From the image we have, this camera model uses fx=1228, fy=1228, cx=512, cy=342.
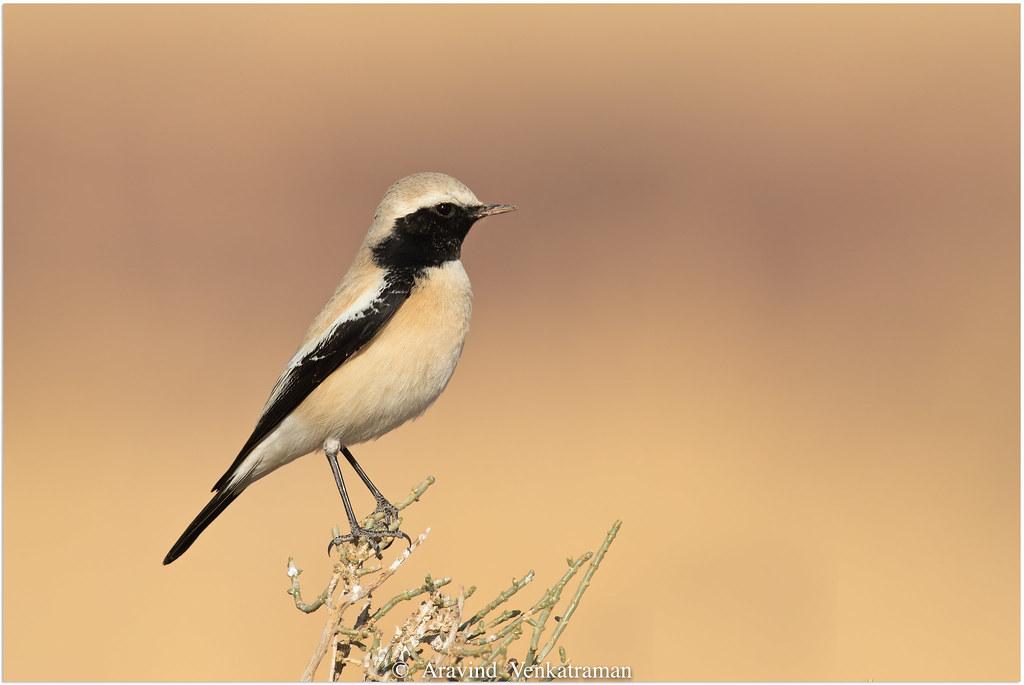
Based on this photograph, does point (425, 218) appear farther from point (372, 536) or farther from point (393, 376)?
point (372, 536)

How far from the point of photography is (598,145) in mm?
13328

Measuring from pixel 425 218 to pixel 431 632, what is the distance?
1.78 m

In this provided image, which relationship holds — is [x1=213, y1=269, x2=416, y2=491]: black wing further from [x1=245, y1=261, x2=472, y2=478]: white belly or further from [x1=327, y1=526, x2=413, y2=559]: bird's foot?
[x1=327, y1=526, x2=413, y2=559]: bird's foot

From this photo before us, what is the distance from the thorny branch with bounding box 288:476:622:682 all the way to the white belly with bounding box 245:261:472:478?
36.7 inches

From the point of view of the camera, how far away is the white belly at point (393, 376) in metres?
4.61

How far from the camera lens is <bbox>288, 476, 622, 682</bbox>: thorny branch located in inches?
140

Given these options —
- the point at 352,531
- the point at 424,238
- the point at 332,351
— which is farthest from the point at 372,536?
the point at 424,238

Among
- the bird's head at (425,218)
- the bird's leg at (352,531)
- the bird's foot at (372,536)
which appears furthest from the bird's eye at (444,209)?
the bird's foot at (372,536)

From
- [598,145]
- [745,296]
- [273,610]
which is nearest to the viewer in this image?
[273,610]

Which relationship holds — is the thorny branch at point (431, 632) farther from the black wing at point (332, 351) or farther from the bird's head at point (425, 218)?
the bird's head at point (425, 218)

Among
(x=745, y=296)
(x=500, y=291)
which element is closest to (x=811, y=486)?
(x=745, y=296)

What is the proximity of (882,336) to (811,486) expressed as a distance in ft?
7.61

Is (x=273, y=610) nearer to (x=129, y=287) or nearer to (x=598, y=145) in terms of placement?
(x=129, y=287)

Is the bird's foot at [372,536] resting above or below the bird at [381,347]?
below
